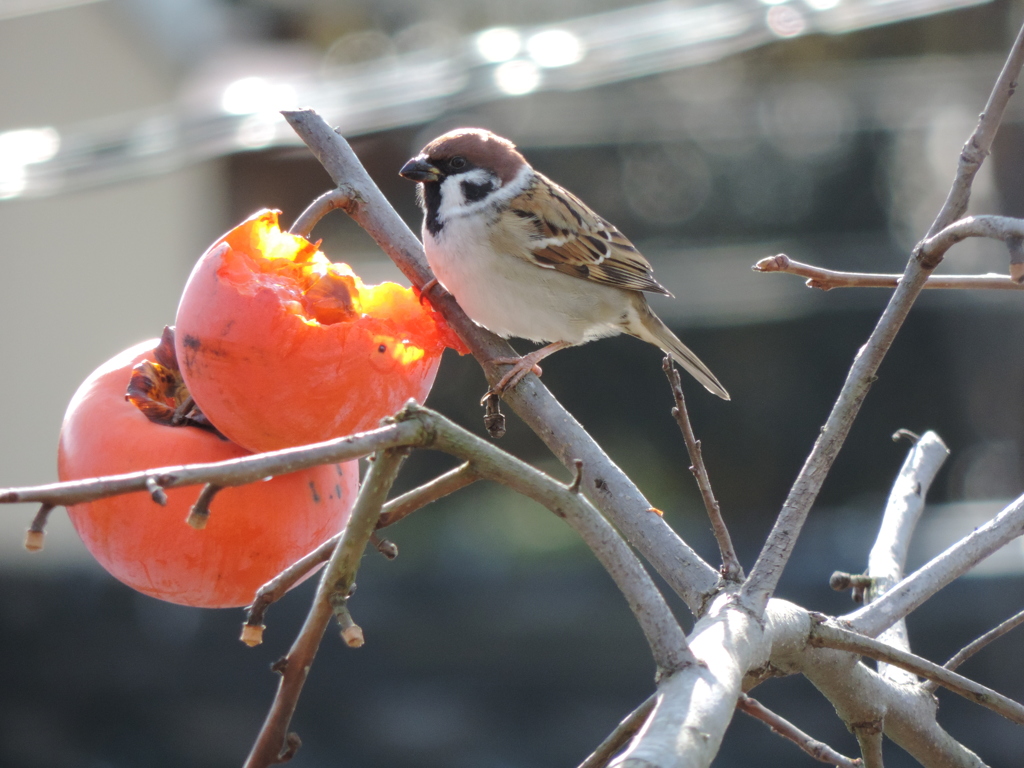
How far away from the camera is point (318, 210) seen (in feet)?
3.84

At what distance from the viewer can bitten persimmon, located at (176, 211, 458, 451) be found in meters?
1.04

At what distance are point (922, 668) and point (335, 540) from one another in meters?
0.46

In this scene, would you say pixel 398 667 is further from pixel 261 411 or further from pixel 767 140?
pixel 767 140

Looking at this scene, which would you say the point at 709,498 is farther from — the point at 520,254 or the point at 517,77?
the point at 517,77

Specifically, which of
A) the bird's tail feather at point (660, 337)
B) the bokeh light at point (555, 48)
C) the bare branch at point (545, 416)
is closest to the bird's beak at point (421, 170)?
the bird's tail feather at point (660, 337)

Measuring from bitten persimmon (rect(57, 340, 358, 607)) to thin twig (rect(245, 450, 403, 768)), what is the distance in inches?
15.8

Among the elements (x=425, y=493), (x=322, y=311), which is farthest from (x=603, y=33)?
(x=425, y=493)

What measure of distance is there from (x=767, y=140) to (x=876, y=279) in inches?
298

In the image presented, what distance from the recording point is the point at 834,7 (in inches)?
168

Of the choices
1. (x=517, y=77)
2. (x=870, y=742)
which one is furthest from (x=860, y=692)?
(x=517, y=77)

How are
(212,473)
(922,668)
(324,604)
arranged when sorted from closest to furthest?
(212,473) → (324,604) → (922,668)

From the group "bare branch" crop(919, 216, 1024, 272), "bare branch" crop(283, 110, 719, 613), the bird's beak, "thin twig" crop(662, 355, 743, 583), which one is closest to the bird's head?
the bird's beak

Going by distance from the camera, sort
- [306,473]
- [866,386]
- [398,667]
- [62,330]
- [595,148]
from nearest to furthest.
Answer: [866,386], [306,473], [398,667], [62,330], [595,148]

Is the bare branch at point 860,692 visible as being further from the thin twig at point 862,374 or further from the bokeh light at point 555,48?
the bokeh light at point 555,48
